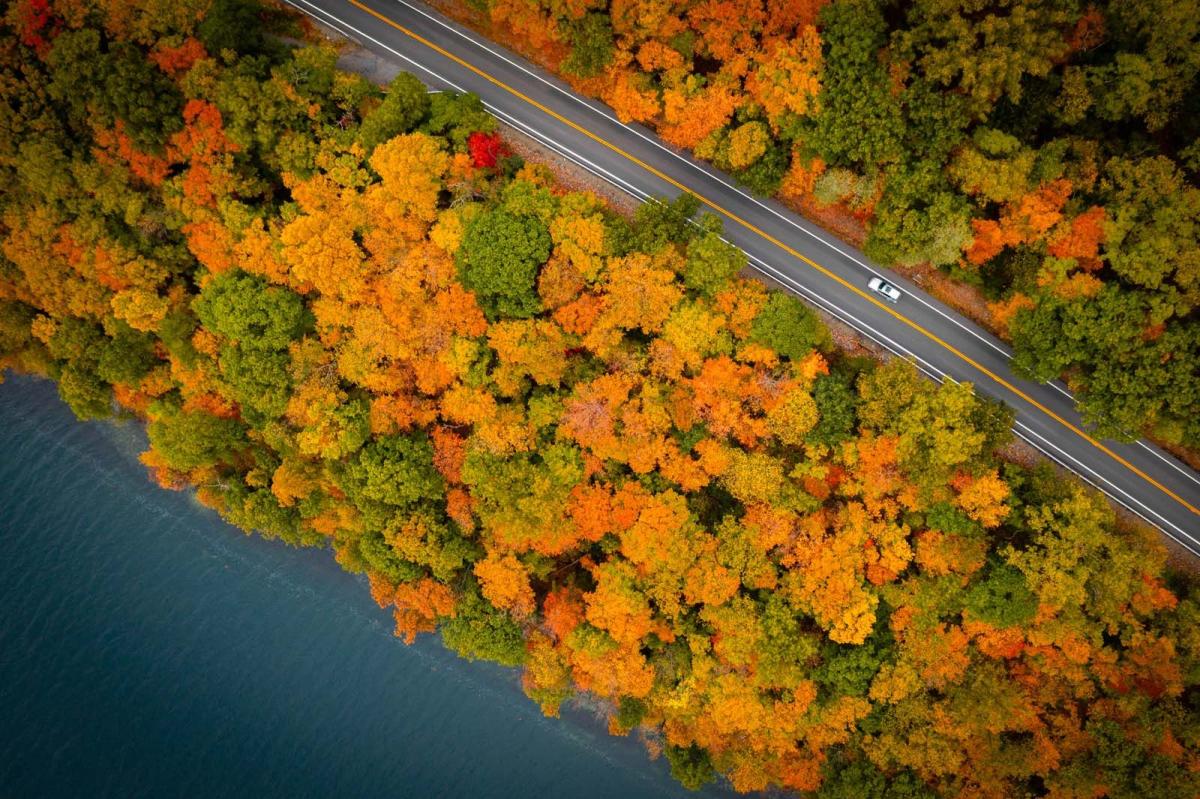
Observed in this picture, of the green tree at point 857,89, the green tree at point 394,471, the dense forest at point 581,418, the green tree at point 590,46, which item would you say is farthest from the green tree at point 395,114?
the green tree at point 857,89

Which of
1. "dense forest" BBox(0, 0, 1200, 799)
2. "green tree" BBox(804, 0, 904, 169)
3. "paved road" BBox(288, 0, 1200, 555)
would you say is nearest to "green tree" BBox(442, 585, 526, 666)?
"dense forest" BBox(0, 0, 1200, 799)

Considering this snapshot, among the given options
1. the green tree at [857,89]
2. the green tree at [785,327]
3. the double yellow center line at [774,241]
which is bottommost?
the green tree at [785,327]

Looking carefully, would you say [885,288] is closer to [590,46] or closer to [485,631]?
[590,46]

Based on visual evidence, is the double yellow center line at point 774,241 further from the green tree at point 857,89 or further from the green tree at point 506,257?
the green tree at point 506,257

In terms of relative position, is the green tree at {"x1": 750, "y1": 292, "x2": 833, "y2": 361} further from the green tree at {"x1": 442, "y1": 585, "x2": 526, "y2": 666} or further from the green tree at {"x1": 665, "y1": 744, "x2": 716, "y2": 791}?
the green tree at {"x1": 665, "y1": 744, "x2": 716, "y2": 791}

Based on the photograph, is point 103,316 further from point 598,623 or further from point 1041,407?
point 1041,407

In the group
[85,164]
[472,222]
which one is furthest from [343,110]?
[85,164]
